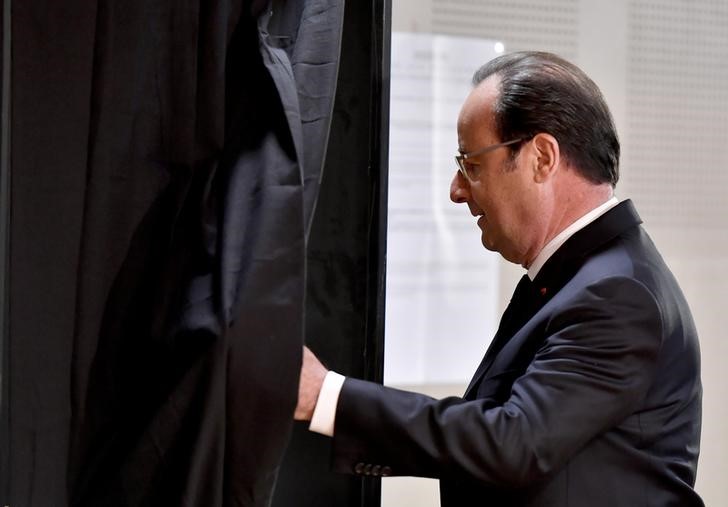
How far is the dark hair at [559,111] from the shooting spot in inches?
55.3

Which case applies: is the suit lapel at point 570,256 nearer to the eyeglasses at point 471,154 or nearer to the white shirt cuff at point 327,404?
the eyeglasses at point 471,154

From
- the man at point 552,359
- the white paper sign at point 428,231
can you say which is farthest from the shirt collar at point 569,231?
the white paper sign at point 428,231

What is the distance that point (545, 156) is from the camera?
141cm

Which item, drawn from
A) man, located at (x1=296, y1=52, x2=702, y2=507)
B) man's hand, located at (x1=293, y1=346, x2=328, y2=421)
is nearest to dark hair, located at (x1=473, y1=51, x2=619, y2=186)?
man, located at (x1=296, y1=52, x2=702, y2=507)

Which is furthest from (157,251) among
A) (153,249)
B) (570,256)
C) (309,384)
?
(570,256)

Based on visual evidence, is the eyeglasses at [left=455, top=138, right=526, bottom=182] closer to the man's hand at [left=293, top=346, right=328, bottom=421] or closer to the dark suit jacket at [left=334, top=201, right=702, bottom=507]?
the dark suit jacket at [left=334, top=201, right=702, bottom=507]

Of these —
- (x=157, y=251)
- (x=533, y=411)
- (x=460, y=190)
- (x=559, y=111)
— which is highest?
(x=559, y=111)

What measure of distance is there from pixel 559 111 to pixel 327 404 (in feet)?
1.89

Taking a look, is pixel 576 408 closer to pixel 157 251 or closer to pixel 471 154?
pixel 471 154

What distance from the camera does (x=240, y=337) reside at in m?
0.99

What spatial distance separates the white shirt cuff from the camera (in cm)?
121

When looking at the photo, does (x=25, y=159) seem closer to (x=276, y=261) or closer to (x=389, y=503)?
(x=276, y=261)

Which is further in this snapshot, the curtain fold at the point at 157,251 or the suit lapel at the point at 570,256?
the suit lapel at the point at 570,256

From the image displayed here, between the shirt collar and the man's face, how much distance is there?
0.02 meters
